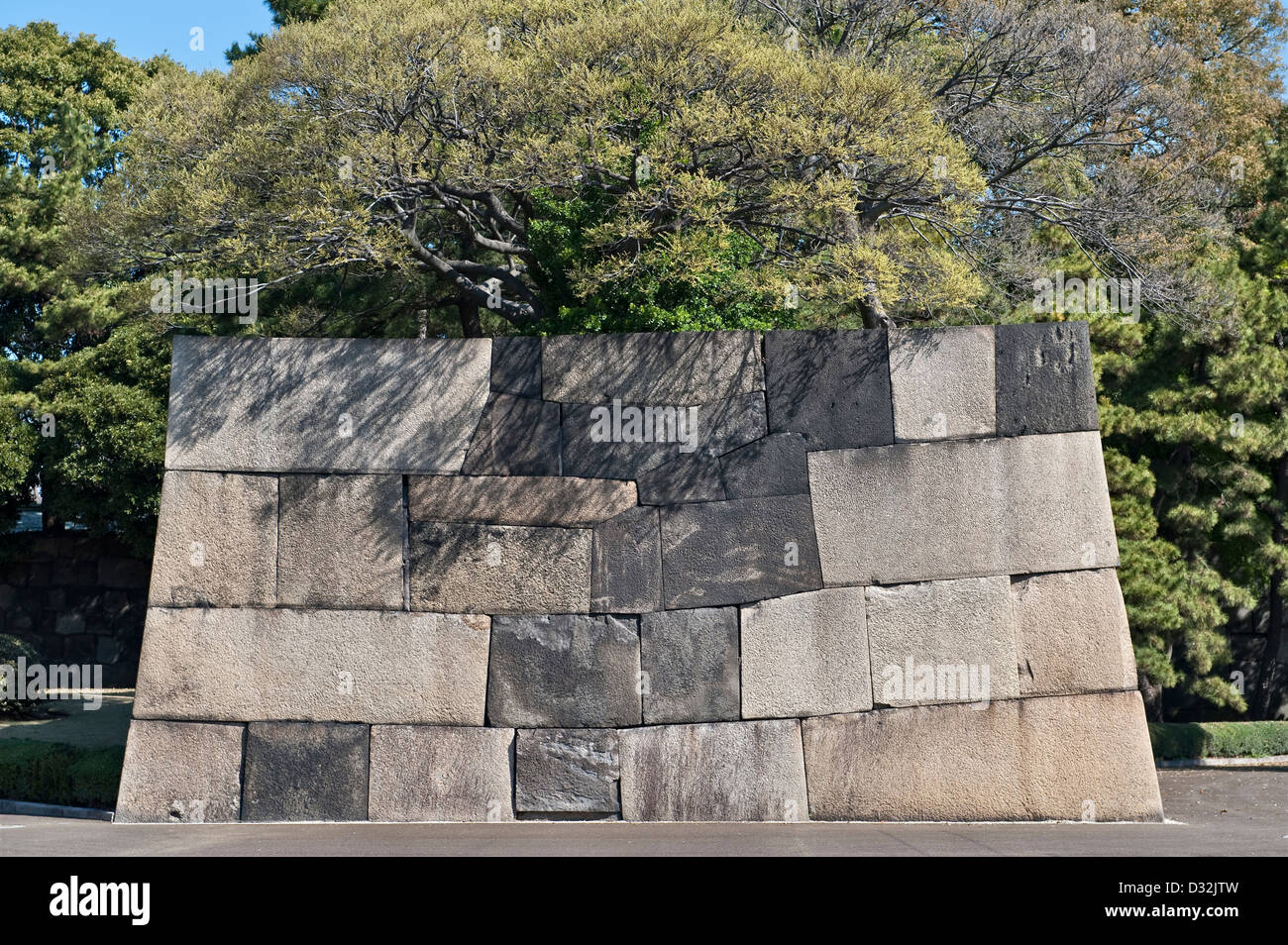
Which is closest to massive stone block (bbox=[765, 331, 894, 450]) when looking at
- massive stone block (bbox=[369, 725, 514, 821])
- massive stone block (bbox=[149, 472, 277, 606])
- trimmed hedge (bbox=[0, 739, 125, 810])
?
massive stone block (bbox=[369, 725, 514, 821])

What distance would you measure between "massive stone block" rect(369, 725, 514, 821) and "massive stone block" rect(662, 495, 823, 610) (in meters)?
1.90

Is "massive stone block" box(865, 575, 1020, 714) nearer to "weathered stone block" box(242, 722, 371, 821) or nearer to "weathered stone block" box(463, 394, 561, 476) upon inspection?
"weathered stone block" box(463, 394, 561, 476)

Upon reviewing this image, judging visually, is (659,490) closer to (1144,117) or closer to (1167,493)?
(1144,117)

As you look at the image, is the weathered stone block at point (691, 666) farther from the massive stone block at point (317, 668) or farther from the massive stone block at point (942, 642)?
the massive stone block at point (317, 668)

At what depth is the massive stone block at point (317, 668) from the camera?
8.93m

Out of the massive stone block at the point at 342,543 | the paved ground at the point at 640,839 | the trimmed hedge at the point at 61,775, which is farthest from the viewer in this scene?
the trimmed hedge at the point at 61,775

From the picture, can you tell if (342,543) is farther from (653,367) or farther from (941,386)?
(941,386)

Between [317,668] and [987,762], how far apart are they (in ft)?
18.2

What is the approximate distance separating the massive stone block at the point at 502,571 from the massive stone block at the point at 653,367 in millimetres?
1221

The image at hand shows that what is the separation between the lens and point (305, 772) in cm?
891

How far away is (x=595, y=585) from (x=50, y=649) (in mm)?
17667

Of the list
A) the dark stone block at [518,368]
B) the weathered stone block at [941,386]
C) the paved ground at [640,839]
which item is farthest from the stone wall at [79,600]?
the weathered stone block at [941,386]

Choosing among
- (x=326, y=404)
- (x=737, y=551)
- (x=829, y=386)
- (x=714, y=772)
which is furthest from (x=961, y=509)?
(x=326, y=404)

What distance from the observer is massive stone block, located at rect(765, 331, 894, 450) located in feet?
29.8
